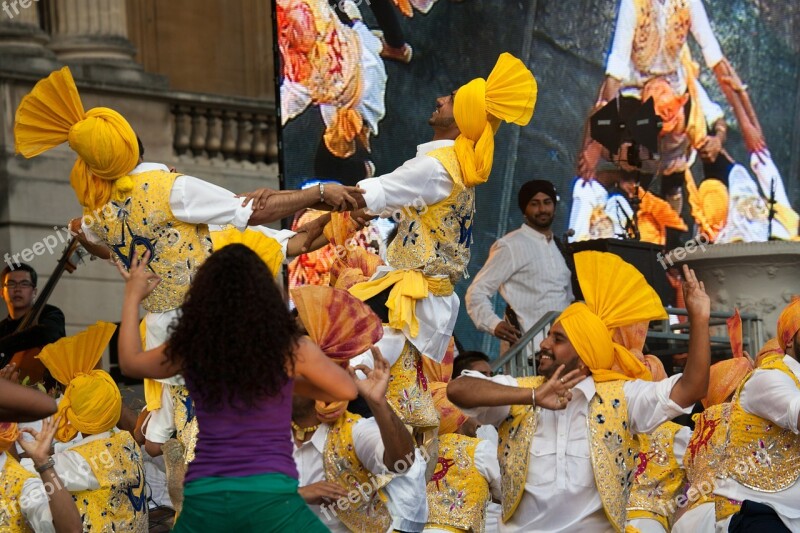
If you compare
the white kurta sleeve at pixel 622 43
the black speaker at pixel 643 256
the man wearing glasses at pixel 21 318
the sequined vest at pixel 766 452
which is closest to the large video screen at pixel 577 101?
the white kurta sleeve at pixel 622 43

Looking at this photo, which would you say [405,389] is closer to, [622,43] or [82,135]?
[82,135]

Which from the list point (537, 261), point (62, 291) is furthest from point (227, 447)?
point (62, 291)

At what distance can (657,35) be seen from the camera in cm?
1581

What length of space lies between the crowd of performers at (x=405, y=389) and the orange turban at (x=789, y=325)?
0.01m

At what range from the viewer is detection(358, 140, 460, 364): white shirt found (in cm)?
789

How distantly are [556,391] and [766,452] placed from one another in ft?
3.65

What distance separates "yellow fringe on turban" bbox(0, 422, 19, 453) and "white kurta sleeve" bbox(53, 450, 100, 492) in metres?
0.39

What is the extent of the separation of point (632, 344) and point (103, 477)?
8.17ft

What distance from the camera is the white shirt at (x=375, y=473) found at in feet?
23.9

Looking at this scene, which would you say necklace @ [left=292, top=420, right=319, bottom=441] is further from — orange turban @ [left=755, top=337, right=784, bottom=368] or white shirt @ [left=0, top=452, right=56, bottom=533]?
orange turban @ [left=755, top=337, right=784, bottom=368]

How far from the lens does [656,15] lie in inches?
623

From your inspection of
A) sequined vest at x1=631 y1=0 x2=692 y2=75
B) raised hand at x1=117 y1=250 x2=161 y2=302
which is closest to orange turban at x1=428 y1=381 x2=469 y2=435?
raised hand at x1=117 y1=250 x2=161 y2=302

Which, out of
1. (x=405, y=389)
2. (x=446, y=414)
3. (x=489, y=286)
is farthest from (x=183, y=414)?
(x=489, y=286)

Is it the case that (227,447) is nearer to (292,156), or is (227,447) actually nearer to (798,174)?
(292,156)
